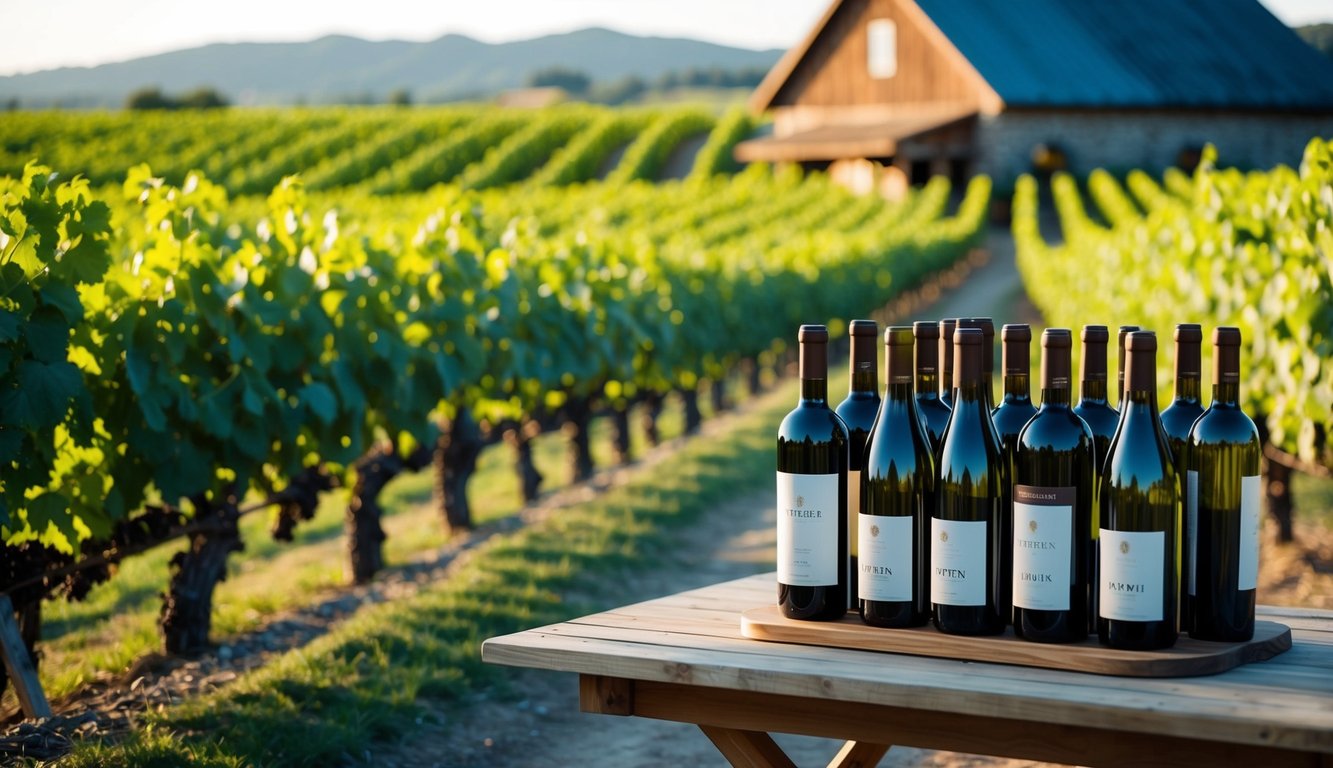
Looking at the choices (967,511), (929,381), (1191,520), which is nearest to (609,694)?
(967,511)

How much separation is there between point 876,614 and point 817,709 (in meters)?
0.21

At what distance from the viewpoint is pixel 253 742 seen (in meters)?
3.69

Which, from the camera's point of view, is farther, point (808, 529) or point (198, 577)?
point (198, 577)

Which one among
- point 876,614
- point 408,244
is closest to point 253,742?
point 876,614

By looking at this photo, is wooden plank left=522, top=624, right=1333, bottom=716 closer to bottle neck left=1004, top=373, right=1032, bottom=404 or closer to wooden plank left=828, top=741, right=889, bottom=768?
bottle neck left=1004, top=373, right=1032, bottom=404

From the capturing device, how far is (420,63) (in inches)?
4983

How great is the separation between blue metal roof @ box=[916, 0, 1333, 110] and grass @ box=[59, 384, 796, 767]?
30029mm

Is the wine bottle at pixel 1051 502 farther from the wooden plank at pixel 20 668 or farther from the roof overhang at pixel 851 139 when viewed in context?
the roof overhang at pixel 851 139

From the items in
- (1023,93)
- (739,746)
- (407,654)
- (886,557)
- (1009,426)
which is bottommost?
(407,654)

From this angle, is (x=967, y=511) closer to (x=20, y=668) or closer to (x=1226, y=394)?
(x=1226, y=394)

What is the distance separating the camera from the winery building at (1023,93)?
35406 millimetres

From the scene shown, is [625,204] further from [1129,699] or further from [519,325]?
[1129,699]

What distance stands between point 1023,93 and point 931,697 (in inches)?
1383

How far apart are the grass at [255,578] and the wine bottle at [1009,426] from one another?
375 cm
